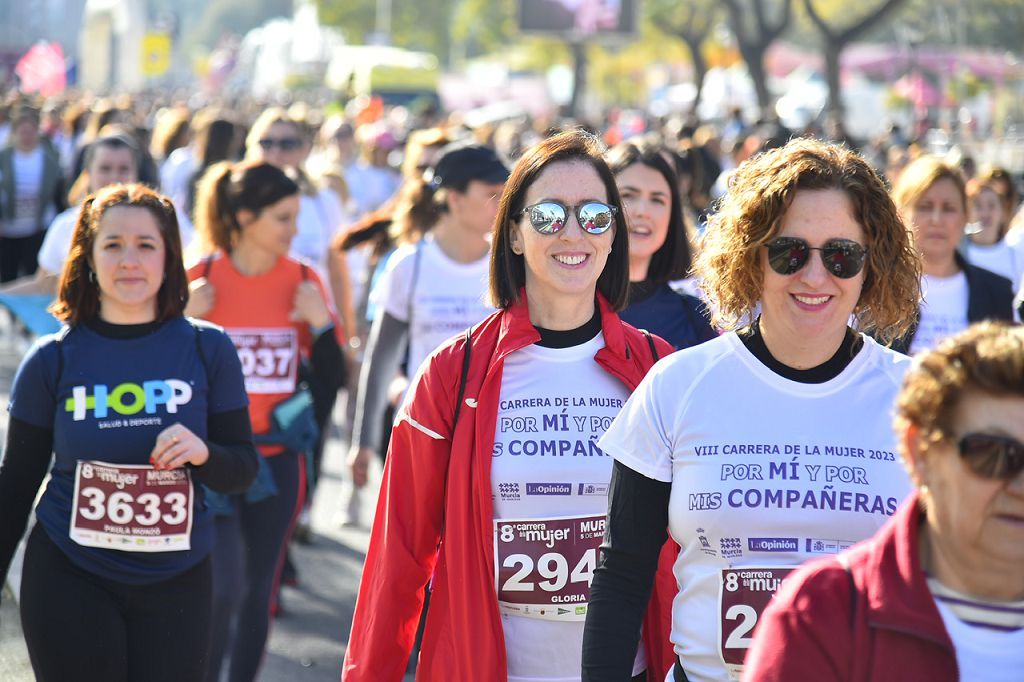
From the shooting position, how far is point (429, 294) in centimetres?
627

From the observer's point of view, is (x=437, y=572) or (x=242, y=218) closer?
(x=437, y=572)

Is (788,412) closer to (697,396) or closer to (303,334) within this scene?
(697,396)

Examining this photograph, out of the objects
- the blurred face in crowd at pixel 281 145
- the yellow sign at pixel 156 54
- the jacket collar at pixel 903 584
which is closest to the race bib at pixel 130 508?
the jacket collar at pixel 903 584

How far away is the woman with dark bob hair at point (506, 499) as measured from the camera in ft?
11.8

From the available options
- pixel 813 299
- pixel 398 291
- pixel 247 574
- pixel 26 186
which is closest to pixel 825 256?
pixel 813 299

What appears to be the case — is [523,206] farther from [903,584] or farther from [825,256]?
[903,584]

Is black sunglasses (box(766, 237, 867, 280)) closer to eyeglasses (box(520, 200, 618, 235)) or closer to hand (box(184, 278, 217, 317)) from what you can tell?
eyeglasses (box(520, 200, 618, 235))

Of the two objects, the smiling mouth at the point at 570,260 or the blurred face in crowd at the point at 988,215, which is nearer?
the smiling mouth at the point at 570,260

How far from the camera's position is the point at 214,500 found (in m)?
5.10

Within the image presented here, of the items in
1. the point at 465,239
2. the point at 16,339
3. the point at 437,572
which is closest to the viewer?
the point at 437,572

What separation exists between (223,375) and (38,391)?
512 millimetres

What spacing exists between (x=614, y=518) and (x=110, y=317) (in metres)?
2.03

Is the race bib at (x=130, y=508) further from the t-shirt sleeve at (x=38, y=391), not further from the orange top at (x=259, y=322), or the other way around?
the orange top at (x=259, y=322)

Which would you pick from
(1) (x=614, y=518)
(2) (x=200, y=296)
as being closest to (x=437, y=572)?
(1) (x=614, y=518)
